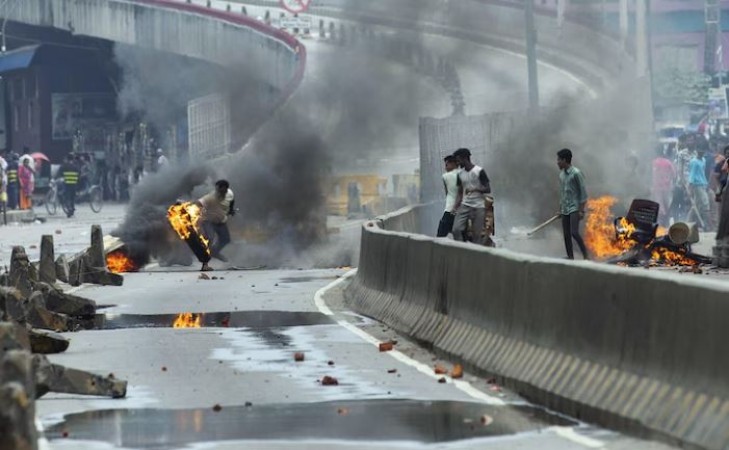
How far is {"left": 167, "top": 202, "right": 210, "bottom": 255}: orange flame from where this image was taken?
30.7 metres

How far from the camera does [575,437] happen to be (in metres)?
10.7

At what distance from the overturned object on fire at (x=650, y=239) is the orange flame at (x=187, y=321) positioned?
7636 millimetres

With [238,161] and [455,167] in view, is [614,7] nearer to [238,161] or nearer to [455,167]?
[238,161]

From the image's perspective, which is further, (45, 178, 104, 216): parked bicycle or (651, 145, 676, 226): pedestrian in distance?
(45, 178, 104, 216): parked bicycle

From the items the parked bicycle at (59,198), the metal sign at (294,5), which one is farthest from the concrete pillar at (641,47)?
the parked bicycle at (59,198)

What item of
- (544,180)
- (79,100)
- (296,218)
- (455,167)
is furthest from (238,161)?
(79,100)

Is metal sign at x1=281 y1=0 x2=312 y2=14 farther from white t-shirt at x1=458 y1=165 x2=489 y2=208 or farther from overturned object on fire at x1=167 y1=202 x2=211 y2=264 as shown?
white t-shirt at x1=458 y1=165 x2=489 y2=208

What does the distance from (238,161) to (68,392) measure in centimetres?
2689

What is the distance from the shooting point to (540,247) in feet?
112

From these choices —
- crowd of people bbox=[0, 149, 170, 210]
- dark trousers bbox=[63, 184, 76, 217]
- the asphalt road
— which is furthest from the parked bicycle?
the asphalt road

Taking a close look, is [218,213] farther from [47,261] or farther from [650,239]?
[650,239]

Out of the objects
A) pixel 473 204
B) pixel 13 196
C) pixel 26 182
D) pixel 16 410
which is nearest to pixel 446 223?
pixel 473 204

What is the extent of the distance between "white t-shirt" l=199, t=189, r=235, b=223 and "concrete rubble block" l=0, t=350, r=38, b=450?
73.7 feet

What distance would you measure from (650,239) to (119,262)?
10121mm
